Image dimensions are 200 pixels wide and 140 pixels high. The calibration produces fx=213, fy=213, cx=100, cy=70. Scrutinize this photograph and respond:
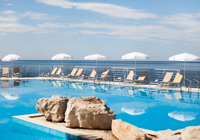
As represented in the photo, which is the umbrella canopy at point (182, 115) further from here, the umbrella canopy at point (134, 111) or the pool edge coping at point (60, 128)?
the pool edge coping at point (60, 128)

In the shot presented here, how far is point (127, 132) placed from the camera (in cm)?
339

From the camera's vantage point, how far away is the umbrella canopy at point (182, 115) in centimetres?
543

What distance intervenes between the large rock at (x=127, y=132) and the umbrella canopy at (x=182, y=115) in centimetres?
236

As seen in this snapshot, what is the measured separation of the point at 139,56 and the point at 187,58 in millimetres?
2488

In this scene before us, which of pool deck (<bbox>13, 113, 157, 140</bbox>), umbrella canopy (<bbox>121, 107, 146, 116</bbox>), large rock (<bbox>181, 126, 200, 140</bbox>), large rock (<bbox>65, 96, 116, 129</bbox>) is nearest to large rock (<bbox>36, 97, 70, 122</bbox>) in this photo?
pool deck (<bbox>13, 113, 157, 140</bbox>)

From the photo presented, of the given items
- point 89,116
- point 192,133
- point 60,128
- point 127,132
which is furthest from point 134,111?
point 192,133

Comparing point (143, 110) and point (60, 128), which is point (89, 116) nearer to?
point (60, 128)

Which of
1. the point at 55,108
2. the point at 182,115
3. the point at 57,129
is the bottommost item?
the point at 182,115

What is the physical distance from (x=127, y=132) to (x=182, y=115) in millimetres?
2958

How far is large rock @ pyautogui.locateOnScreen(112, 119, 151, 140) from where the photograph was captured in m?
3.23

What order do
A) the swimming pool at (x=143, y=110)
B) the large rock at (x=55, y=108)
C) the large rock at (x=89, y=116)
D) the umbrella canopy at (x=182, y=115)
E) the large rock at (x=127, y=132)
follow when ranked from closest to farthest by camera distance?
the large rock at (x=127, y=132), the large rock at (x=89, y=116), the large rock at (x=55, y=108), the swimming pool at (x=143, y=110), the umbrella canopy at (x=182, y=115)

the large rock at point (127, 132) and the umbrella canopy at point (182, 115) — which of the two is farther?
the umbrella canopy at point (182, 115)

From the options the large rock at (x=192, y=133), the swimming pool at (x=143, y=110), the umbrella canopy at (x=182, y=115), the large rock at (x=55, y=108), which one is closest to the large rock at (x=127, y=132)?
the large rock at (x=192, y=133)

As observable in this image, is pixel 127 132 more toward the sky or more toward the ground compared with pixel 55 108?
more toward the ground
